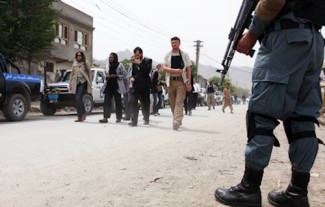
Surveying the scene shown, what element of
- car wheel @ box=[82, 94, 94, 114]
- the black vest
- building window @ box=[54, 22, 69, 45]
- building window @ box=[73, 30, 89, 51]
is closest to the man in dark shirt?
car wheel @ box=[82, 94, 94, 114]

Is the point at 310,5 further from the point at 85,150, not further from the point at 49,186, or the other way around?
the point at 85,150

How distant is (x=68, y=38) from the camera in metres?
31.5

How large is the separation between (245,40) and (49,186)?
177 cm

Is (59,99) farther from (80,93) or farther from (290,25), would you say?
(290,25)

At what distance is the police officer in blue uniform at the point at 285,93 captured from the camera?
A: 2.37 meters

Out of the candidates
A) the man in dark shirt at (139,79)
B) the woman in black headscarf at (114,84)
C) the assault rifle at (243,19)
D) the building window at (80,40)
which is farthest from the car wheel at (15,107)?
the building window at (80,40)

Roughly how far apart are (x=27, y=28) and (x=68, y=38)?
1508cm

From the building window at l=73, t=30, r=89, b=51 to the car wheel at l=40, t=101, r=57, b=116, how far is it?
19908 mm

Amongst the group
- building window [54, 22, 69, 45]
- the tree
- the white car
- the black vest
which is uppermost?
building window [54, 22, 69, 45]

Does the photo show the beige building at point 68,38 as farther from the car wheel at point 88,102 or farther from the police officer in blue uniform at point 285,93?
the police officer in blue uniform at point 285,93

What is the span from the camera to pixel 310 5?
2375 mm

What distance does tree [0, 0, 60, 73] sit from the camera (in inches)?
626

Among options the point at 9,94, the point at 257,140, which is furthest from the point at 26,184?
the point at 9,94

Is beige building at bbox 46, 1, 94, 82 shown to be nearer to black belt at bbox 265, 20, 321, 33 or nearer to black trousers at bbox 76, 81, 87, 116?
black trousers at bbox 76, 81, 87, 116
